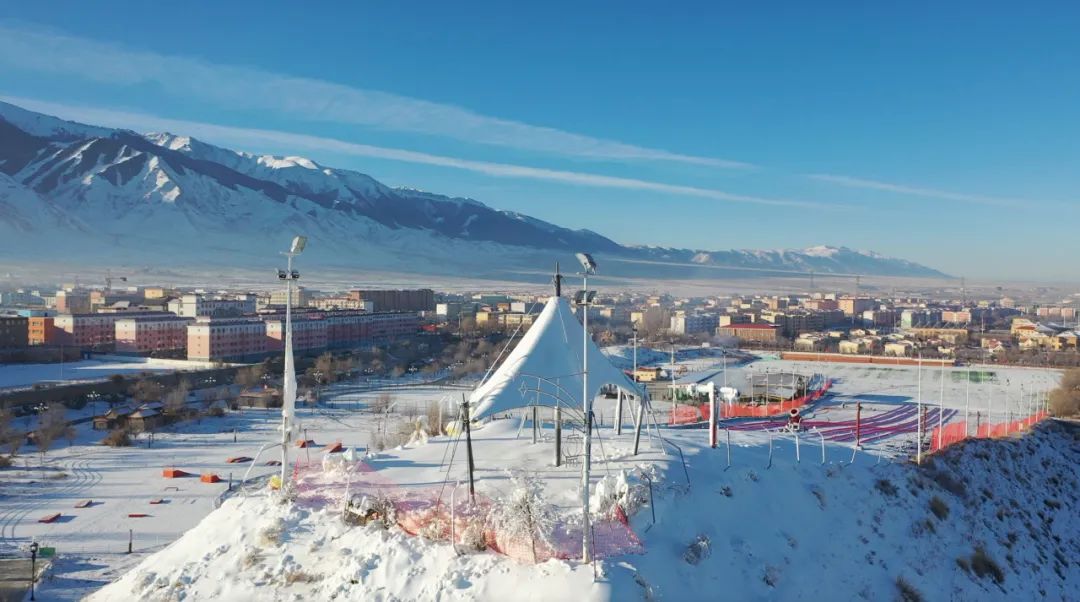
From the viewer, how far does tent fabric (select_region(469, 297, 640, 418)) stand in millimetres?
11469

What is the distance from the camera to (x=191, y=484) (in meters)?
19.1

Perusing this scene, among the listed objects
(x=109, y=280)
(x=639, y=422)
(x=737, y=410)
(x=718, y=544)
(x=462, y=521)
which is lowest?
(x=737, y=410)

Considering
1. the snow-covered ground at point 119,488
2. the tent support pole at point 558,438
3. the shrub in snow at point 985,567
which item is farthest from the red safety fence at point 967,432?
the snow-covered ground at point 119,488

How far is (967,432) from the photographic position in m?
20.8

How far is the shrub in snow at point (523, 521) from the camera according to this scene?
817 centimetres

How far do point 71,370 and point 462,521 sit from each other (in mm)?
38857

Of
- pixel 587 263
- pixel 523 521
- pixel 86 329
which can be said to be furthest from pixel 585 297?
pixel 86 329

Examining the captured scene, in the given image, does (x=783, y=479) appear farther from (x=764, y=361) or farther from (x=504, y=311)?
(x=504, y=311)

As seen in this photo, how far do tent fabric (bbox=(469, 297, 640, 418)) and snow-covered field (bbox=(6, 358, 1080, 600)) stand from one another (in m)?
0.84

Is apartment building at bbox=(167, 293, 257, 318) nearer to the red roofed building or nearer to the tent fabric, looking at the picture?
the red roofed building

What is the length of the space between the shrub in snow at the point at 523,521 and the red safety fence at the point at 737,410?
49.1 ft

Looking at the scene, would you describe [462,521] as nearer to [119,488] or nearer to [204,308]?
[119,488]

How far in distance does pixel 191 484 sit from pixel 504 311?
59844mm

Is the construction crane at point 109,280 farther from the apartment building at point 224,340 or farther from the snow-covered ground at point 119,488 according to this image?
the snow-covered ground at point 119,488
